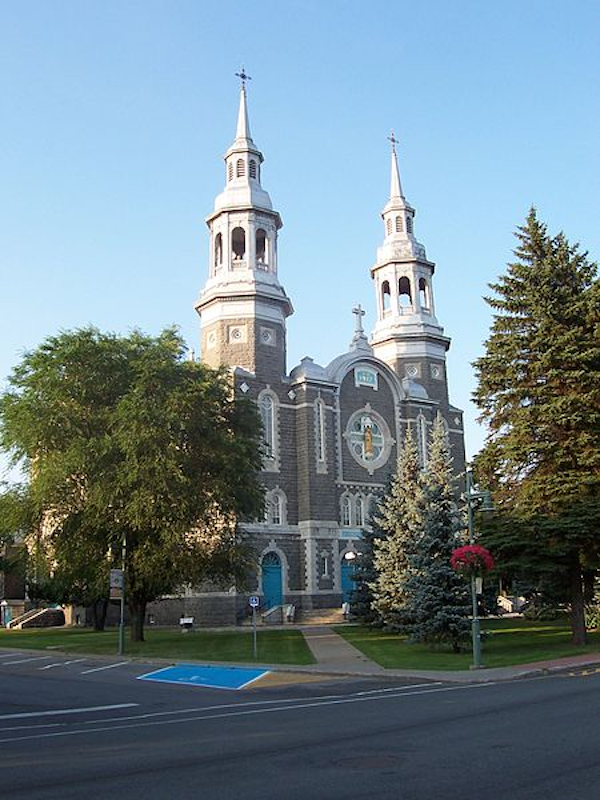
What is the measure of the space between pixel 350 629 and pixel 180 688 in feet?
70.4

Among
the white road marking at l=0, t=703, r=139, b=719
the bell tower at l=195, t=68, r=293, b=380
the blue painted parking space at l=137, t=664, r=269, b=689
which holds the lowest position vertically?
the white road marking at l=0, t=703, r=139, b=719

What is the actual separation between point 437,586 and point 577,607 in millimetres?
4903

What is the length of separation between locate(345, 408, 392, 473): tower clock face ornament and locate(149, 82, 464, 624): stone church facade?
65mm

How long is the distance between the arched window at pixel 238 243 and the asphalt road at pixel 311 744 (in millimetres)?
39089

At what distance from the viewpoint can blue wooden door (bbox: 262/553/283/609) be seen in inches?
1903

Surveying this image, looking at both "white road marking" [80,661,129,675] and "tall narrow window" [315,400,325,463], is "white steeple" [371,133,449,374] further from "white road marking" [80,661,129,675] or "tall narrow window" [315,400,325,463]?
"white road marking" [80,661,129,675]

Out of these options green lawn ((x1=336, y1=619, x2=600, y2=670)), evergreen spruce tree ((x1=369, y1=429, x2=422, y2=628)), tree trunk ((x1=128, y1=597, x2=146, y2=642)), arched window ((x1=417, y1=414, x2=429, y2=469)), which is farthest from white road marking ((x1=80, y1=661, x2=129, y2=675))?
arched window ((x1=417, y1=414, x2=429, y2=469))

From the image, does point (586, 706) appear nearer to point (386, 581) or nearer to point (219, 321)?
point (386, 581)

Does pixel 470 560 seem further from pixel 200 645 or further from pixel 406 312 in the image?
pixel 406 312

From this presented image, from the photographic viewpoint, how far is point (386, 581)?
3372 centimetres

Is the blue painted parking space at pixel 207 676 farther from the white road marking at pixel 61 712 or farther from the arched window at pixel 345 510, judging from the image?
the arched window at pixel 345 510

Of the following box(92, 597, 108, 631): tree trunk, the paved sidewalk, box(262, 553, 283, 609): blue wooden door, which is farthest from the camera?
box(262, 553, 283, 609): blue wooden door

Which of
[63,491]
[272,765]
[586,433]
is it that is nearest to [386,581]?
[586,433]

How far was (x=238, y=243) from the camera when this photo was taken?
54812mm
